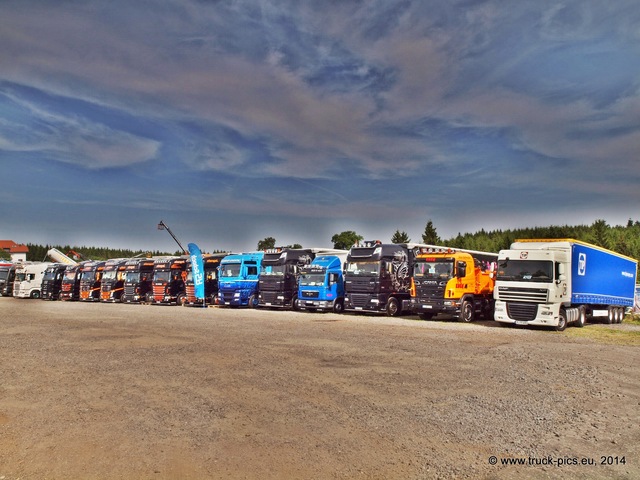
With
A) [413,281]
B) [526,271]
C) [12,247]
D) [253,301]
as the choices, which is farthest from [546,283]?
[12,247]

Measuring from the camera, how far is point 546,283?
68.3 ft

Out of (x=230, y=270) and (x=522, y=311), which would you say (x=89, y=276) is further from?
(x=522, y=311)

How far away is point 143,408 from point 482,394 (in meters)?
5.79

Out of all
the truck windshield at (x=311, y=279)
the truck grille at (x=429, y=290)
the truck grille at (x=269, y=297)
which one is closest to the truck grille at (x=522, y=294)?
the truck grille at (x=429, y=290)

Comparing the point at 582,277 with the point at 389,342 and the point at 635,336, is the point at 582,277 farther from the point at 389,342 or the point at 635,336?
the point at 389,342

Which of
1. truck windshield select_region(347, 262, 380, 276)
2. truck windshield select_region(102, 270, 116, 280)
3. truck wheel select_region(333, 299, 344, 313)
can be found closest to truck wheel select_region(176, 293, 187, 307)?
truck windshield select_region(102, 270, 116, 280)

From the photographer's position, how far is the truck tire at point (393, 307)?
2794 cm

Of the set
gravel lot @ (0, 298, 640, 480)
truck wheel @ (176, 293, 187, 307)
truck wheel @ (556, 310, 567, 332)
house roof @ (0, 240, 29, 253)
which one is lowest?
gravel lot @ (0, 298, 640, 480)

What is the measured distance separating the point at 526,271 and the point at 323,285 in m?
12.2

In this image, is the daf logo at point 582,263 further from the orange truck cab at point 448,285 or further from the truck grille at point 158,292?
the truck grille at point 158,292

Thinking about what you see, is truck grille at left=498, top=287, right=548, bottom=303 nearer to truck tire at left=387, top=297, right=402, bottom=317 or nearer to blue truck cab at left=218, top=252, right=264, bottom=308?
truck tire at left=387, top=297, right=402, bottom=317

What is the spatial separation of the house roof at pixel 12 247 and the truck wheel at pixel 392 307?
412ft

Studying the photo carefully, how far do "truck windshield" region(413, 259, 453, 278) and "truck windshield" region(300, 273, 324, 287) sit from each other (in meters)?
6.77

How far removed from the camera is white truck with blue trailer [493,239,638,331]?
20.8m
